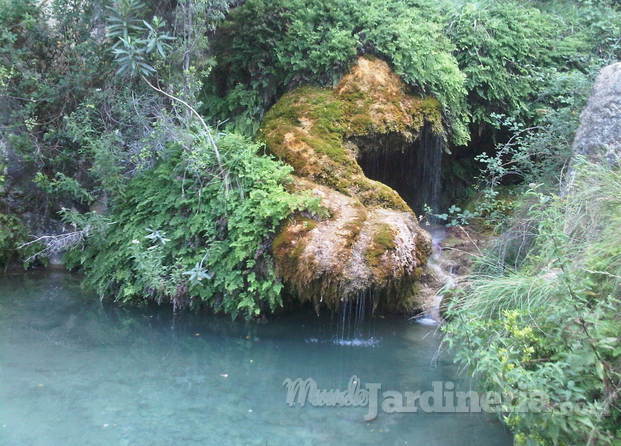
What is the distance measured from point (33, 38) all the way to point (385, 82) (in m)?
5.36

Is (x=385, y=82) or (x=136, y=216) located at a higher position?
(x=385, y=82)

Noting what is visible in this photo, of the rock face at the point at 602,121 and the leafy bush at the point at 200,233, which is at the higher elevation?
the rock face at the point at 602,121

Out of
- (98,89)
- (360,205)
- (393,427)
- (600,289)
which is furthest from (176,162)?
(600,289)

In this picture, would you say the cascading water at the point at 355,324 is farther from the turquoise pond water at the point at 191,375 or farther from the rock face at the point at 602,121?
the rock face at the point at 602,121

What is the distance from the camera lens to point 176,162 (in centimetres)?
853

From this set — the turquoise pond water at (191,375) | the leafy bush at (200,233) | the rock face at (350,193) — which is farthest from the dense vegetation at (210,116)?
the turquoise pond water at (191,375)

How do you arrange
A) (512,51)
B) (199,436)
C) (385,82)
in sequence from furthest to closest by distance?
(512,51)
(385,82)
(199,436)

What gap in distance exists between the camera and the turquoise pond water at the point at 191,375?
5.31 m

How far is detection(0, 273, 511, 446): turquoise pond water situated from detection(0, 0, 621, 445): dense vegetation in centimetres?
43

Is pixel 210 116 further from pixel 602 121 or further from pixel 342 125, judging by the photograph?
pixel 602 121

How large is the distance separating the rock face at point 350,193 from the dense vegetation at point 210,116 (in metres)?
0.29

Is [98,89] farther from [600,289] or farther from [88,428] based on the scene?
[600,289]

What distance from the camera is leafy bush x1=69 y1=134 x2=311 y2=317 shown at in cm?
741

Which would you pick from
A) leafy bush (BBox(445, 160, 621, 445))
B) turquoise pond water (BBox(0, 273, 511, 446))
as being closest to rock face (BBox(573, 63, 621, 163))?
leafy bush (BBox(445, 160, 621, 445))
